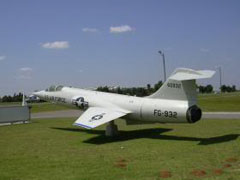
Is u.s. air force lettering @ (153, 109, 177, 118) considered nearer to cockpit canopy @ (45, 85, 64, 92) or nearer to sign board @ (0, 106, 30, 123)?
cockpit canopy @ (45, 85, 64, 92)

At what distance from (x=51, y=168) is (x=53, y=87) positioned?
11.0 meters

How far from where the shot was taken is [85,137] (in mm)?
14703

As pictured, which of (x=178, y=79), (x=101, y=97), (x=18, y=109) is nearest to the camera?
(x=178, y=79)

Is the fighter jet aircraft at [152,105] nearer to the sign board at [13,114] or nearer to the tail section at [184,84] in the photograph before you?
the tail section at [184,84]

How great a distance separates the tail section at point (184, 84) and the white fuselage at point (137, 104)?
10.0 inches

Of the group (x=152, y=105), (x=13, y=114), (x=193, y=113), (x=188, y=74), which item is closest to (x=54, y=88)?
(x=13, y=114)

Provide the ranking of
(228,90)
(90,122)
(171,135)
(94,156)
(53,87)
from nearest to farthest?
(94,156)
(90,122)
(171,135)
(53,87)
(228,90)

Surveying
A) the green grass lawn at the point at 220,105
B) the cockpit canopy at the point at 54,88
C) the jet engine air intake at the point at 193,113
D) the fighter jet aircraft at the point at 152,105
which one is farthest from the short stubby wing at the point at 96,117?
the green grass lawn at the point at 220,105

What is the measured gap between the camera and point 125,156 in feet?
32.9

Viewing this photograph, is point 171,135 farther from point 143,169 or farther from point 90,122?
point 143,169

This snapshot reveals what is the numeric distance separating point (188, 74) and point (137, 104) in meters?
3.07

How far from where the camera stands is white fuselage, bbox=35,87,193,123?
12376 mm

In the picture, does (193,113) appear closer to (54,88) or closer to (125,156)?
(125,156)

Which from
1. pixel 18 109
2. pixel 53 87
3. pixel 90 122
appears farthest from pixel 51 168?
pixel 18 109
